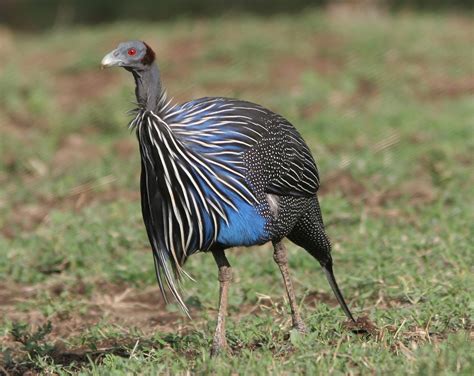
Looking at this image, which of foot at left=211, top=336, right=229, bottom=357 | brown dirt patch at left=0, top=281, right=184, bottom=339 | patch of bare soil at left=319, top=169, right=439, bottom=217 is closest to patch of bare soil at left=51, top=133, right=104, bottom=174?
patch of bare soil at left=319, top=169, right=439, bottom=217

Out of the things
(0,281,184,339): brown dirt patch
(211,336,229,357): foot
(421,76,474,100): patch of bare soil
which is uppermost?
(421,76,474,100): patch of bare soil

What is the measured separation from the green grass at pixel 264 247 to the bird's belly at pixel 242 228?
0.48 meters

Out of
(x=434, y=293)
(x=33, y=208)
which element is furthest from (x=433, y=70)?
(x=434, y=293)

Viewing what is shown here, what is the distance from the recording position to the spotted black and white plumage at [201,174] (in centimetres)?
433

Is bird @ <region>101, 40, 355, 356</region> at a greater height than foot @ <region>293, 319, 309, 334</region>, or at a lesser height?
greater

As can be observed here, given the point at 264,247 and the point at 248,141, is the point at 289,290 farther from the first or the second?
the point at 264,247

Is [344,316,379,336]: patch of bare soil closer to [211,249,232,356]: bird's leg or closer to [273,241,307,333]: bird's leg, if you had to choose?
[273,241,307,333]: bird's leg

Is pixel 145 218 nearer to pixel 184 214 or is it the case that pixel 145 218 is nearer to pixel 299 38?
pixel 184 214

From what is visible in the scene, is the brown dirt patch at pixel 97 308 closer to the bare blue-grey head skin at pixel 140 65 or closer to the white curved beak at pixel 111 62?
the bare blue-grey head skin at pixel 140 65

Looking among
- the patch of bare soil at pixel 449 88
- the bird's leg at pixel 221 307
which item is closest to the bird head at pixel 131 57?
the bird's leg at pixel 221 307

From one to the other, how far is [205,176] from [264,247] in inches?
102

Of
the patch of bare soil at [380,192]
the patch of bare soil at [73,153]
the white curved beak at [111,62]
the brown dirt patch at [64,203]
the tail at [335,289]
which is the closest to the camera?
the white curved beak at [111,62]

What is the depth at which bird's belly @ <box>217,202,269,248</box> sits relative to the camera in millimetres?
4398

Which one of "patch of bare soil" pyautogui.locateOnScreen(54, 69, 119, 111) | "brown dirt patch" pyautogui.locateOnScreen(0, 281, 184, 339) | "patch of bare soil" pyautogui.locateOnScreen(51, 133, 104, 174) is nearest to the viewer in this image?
"brown dirt patch" pyautogui.locateOnScreen(0, 281, 184, 339)
